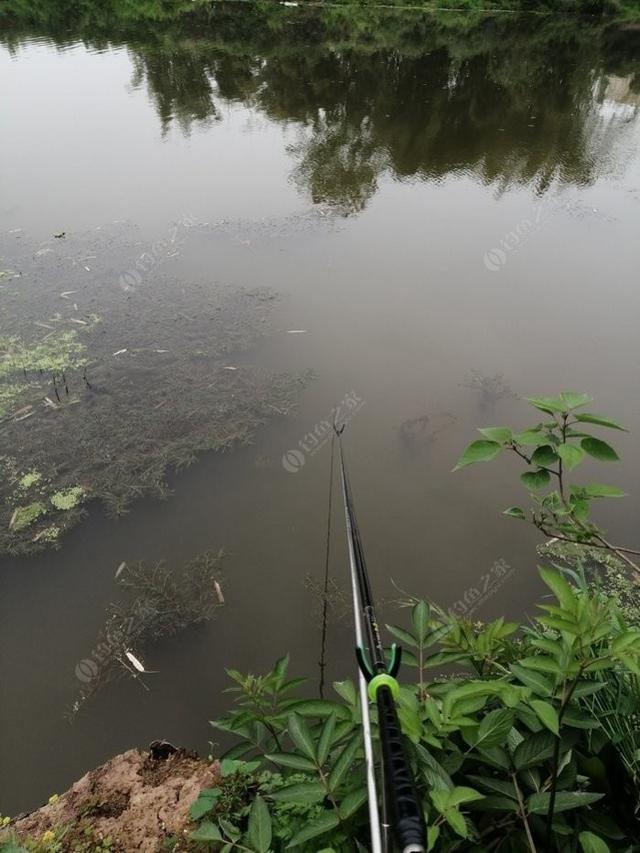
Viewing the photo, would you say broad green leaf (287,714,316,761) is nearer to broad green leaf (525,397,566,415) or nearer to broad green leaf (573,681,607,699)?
broad green leaf (573,681,607,699)

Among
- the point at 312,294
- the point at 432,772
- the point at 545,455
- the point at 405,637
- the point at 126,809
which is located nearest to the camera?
the point at 432,772

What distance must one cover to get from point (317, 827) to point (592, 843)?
492 millimetres

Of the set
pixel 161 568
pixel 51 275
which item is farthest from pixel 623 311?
pixel 51 275

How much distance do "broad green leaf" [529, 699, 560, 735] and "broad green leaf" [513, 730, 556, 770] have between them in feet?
0.35

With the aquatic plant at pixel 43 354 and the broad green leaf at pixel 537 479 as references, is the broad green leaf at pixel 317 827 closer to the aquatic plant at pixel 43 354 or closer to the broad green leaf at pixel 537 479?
the broad green leaf at pixel 537 479

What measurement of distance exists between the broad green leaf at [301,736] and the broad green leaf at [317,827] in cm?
11

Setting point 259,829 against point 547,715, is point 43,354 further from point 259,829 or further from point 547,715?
point 547,715

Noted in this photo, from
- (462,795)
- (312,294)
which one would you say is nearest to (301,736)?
(462,795)

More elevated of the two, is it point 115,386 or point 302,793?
point 302,793

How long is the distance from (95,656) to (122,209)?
18.9 feet

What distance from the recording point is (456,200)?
675cm

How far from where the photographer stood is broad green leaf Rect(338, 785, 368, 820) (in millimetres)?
1010

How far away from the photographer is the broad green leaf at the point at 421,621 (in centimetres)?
130

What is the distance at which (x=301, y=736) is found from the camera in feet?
3.78
